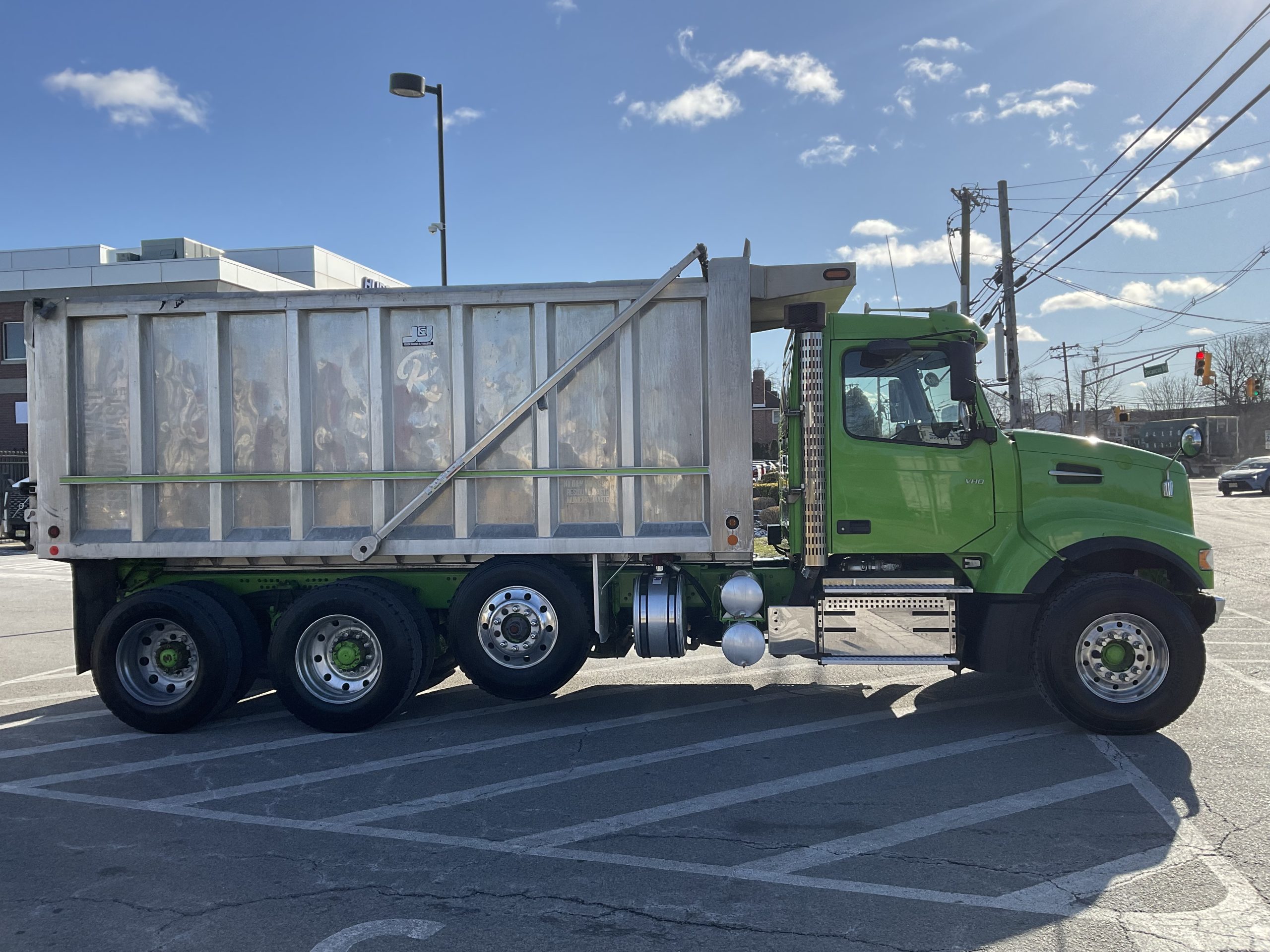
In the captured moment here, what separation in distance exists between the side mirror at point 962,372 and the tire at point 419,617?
4.16 m

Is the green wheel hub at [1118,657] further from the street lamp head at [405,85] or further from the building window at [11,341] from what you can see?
the building window at [11,341]

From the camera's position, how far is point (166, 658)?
22.7 feet

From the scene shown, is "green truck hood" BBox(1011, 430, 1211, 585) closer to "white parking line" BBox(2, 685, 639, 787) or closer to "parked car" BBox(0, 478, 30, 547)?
"white parking line" BBox(2, 685, 639, 787)

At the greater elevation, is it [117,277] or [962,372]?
[117,277]

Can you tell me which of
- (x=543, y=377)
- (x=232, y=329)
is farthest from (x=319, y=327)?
(x=543, y=377)

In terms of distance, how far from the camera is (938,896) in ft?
13.0

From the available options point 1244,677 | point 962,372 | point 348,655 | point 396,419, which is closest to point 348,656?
point 348,655

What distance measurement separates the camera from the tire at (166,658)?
6.80 metres

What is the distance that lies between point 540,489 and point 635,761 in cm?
207

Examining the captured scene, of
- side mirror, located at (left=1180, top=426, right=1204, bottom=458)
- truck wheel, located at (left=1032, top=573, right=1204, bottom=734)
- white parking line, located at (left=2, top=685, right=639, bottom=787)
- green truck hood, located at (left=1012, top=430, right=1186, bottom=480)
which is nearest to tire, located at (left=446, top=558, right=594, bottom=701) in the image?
white parking line, located at (left=2, top=685, right=639, bottom=787)

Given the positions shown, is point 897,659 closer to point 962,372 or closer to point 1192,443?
point 962,372

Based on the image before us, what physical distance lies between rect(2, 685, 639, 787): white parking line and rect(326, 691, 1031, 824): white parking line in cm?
158

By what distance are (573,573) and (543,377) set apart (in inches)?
58.3

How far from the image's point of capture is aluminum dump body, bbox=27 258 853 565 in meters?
6.77
